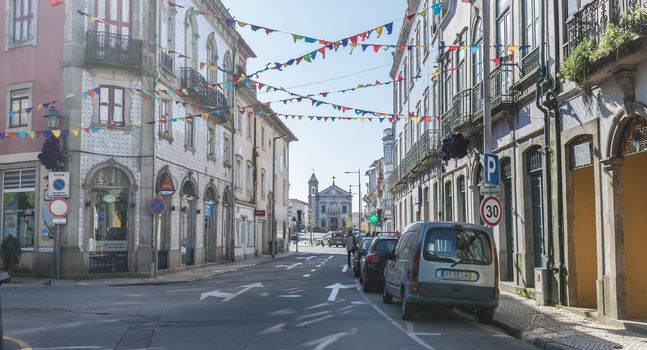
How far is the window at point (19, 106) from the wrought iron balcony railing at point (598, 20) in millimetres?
18627

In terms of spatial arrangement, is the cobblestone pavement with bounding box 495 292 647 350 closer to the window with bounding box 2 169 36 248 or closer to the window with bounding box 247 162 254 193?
the window with bounding box 2 169 36 248

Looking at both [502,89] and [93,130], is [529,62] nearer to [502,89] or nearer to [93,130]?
[502,89]

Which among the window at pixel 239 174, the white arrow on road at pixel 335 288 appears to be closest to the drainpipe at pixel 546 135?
the white arrow on road at pixel 335 288

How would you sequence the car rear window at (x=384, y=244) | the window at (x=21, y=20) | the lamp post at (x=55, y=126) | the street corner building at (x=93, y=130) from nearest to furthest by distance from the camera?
the car rear window at (x=384, y=244)
the lamp post at (x=55, y=126)
the street corner building at (x=93, y=130)
the window at (x=21, y=20)

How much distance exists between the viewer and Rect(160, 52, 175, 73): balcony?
24531 mm

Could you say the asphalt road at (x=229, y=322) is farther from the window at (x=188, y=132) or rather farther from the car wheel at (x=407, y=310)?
the window at (x=188, y=132)

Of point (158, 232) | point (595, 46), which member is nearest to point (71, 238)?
point (158, 232)

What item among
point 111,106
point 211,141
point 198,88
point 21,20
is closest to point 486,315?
point 111,106

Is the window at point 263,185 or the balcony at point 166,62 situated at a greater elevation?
the balcony at point 166,62

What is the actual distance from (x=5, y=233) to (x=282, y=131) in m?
32.2

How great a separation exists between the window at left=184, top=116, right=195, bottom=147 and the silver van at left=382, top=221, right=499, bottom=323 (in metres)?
18.4

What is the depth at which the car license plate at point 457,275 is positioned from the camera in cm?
1087

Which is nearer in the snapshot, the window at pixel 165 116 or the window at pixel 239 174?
the window at pixel 165 116

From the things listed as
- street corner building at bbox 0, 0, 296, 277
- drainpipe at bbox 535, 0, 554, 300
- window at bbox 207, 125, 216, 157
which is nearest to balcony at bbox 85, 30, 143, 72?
street corner building at bbox 0, 0, 296, 277
